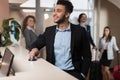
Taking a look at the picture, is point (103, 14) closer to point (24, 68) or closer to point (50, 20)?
point (50, 20)

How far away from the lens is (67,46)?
83.9 inches

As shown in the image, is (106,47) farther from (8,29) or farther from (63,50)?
(63,50)

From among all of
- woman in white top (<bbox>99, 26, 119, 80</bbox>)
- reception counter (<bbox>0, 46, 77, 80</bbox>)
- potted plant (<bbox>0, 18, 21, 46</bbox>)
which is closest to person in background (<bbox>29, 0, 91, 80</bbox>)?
reception counter (<bbox>0, 46, 77, 80</bbox>)

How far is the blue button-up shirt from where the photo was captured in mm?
2125

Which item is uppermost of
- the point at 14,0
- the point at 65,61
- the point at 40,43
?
the point at 14,0

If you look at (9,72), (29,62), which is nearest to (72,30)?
(29,62)

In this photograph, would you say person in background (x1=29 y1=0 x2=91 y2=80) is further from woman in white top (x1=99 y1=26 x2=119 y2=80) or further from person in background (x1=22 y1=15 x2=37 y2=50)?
woman in white top (x1=99 y1=26 x2=119 y2=80)

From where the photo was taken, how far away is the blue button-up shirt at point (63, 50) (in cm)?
212

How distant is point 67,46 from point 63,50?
0.05 metres

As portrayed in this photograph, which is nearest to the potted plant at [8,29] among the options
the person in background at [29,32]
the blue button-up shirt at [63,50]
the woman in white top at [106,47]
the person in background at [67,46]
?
the person in background at [67,46]

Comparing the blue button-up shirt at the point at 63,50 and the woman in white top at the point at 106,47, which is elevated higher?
the blue button-up shirt at the point at 63,50

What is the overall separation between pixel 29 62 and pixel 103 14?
179 inches

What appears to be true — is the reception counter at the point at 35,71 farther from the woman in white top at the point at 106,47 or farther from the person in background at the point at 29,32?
the woman in white top at the point at 106,47

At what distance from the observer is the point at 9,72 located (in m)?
1.63
